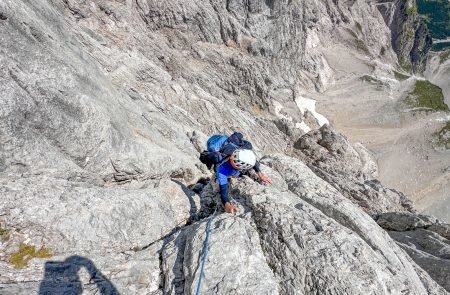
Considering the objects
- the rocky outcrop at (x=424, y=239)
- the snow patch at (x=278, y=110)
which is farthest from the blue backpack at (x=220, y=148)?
the snow patch at (x=278, y=110)

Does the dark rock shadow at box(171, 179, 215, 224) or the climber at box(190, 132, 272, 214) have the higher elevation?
the climber at box(190, 132, 272, 214)

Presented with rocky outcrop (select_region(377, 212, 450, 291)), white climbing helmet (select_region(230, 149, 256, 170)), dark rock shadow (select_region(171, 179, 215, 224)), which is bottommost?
rocky outcrop (select_region(377, 212, 450, 291))

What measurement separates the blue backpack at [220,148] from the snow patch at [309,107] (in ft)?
210

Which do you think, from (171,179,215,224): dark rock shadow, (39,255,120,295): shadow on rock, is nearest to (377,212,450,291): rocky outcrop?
(171,179,215,224): dark rock shadow

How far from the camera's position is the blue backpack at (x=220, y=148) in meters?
11.2

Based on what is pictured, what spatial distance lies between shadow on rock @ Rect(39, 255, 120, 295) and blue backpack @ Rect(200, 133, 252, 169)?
4754 mm

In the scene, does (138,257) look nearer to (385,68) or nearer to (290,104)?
(290,104)

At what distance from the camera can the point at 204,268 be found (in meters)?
8.24

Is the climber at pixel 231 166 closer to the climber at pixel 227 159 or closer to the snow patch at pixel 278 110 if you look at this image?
the climber at pixel 227 159

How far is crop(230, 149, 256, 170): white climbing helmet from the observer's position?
1085cm

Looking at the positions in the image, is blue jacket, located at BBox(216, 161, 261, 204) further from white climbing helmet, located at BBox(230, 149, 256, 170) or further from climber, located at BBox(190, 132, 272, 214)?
white climbing helmet, located at BBox(230, 149, 256, 170)

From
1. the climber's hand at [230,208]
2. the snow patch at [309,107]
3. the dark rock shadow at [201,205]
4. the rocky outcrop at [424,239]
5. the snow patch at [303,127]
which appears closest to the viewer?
the climber's hand at [230,208]

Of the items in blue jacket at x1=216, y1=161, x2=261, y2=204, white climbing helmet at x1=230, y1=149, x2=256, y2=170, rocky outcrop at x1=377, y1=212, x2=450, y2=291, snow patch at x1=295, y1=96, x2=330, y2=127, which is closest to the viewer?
blue jacket at x1=216, y1=161, x2=261, y2=204

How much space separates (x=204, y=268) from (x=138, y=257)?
2379 millimetres
